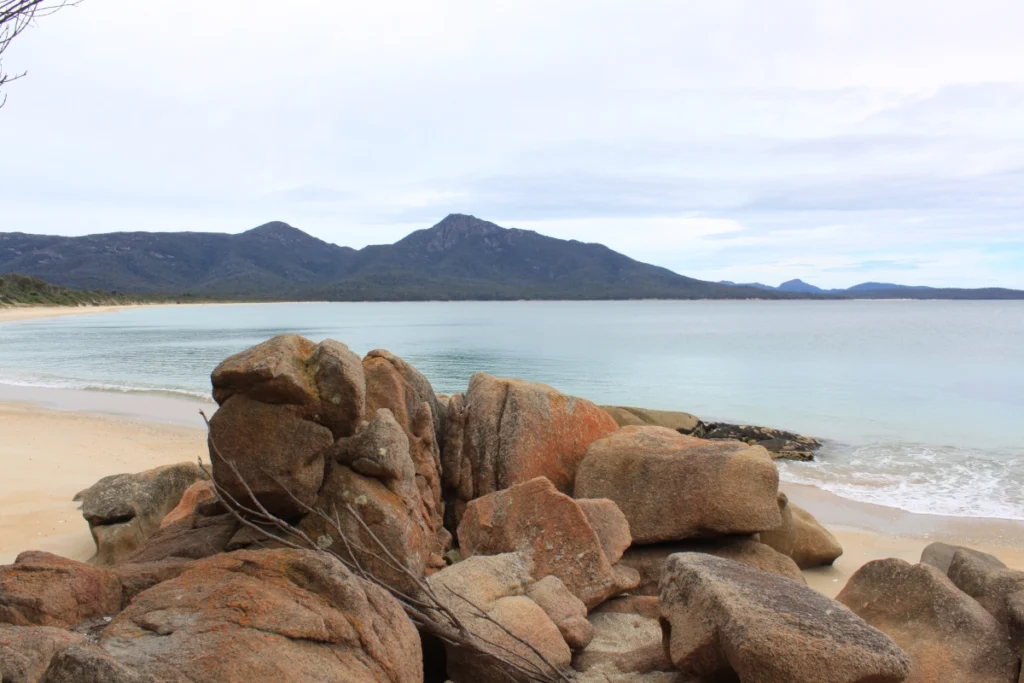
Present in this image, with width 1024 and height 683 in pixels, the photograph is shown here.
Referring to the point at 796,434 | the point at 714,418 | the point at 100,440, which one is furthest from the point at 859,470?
the point at 100,440

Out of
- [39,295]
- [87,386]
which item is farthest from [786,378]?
[39,295]

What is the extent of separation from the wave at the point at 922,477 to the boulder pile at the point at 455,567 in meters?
5.62

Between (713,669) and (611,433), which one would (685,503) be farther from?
(713,669)

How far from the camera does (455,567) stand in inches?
231

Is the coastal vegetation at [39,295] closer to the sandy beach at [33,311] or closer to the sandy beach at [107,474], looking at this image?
the sandy beach at [33,311]

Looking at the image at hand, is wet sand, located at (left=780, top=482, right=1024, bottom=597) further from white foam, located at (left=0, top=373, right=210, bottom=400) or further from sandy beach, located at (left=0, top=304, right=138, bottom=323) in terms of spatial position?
sandy beach, located at (left=0, top=304, right=138, bottom=323)

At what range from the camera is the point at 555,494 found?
6695mm

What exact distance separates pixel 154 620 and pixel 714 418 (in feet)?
76.2

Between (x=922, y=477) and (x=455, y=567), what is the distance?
45.0 feet

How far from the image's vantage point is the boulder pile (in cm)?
385

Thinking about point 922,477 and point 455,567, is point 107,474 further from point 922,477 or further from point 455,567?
point 922,477

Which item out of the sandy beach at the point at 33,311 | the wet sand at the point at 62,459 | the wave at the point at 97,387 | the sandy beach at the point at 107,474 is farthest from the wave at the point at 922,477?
the sandy beach at the point at 33,311

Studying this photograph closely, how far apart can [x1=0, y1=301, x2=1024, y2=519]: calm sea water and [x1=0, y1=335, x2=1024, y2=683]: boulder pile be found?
813 cm

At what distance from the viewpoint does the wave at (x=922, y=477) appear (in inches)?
539
